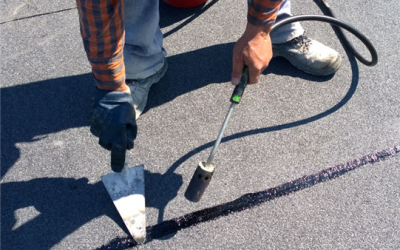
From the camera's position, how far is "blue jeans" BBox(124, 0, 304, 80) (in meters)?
1.72

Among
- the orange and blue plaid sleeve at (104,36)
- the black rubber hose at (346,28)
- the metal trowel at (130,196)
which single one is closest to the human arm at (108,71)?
the orange and blue plaid sleeve at (104,36)

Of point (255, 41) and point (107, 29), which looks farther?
point (255, 41)

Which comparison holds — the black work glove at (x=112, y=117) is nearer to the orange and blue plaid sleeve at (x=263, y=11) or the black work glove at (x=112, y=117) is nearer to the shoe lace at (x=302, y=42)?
the orange and blue plaid sleeve at (x=263, y=11)

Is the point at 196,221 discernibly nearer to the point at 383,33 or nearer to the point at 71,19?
the point at 71,19

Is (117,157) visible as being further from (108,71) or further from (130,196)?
(108,71)

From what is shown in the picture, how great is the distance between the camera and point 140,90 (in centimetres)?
192

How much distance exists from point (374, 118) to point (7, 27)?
7.51 feet

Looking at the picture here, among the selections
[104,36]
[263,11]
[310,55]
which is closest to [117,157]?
[104,36]

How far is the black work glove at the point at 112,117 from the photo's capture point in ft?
4.32

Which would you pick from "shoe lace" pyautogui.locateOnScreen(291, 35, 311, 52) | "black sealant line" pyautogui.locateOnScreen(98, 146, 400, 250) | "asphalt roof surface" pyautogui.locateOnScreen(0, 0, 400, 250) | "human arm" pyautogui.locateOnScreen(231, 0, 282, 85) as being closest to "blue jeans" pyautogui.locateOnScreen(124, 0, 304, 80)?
"shoe lace" pyautogui.locateOnScreen(291, 35, 311, 52)

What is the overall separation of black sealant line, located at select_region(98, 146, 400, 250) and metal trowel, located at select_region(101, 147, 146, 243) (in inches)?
1.9

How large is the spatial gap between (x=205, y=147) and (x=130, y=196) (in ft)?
1.51

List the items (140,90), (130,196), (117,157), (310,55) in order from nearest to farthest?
(117,157)
(130,196)
(140,90)
(310,55)

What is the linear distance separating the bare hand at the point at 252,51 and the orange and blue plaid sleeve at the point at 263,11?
2cm
